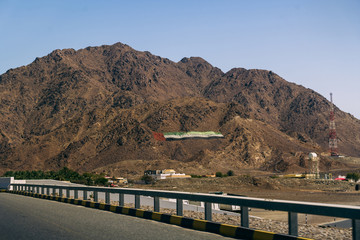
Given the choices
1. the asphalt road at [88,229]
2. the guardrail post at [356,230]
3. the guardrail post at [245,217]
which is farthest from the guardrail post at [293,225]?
the asphalt road at [88,229]

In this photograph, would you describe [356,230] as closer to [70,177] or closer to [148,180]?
[70,177]

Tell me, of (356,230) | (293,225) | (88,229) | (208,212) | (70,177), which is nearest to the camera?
(356,230)

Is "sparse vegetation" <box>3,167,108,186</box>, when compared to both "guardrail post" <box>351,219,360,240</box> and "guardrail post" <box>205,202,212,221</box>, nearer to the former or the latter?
"guardrail post" <box>205,202,212,221</box>

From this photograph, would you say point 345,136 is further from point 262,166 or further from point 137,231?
point 137,231

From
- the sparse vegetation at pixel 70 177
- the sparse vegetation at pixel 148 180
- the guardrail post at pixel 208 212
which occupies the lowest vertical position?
the sparse vegetation at pixel 148 180

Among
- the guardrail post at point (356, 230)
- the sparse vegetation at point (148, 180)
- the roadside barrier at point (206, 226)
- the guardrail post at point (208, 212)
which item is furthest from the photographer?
the sparse vegetation at point (148, 180)

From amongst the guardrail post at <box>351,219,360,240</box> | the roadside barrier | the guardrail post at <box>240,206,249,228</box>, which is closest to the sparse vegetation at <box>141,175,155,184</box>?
the roadside barrier

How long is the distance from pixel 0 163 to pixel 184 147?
54270mm

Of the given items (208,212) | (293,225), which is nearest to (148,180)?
(208,212)

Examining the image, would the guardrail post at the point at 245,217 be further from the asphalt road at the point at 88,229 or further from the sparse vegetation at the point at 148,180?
the sparse vegetation at the point at 148,180

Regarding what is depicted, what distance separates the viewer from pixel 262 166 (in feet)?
420

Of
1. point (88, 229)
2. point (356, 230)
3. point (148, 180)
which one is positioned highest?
point (356, 230)

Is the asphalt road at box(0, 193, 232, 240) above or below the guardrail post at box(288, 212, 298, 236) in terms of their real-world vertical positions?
below

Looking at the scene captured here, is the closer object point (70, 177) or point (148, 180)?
point (70, 177)
